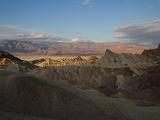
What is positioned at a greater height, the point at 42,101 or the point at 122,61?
the point at 42,101

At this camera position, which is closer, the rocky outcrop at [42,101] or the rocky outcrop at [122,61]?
the rocky outcrop at [42,101]

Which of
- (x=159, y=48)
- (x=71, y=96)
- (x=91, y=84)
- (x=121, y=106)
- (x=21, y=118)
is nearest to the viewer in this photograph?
(x=21, y=118)

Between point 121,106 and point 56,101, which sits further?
point 121,106

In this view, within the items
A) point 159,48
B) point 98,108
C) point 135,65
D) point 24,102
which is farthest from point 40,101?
point 159,48

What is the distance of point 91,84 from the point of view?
206 feet

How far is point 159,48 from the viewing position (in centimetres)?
7888

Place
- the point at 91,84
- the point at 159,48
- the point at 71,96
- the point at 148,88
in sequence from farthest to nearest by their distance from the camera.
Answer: the point at 159,48, the point at 91,84, the point at 148,88, the point at 71,96

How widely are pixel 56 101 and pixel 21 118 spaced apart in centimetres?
695

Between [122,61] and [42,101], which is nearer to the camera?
[42,101]

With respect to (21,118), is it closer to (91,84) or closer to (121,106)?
(121,106)

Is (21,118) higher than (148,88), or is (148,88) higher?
(21,118)

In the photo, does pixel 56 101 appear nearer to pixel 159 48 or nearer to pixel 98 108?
pixel 98 108

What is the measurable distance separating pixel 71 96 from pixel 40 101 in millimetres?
2990

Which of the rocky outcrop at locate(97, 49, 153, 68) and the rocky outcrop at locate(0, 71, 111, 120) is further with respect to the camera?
the rocky outcrop at locate(97, 49, 153, 68)
